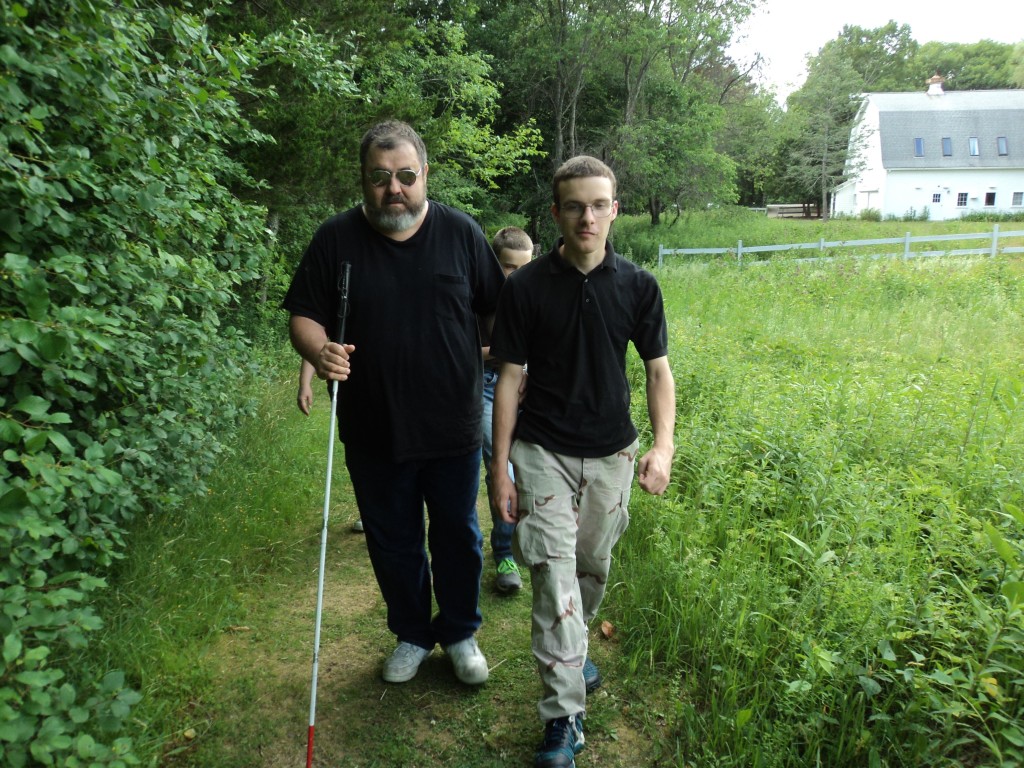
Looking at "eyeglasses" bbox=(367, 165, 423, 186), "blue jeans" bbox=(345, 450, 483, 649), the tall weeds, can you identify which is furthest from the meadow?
"eyeglasses" bbox=(367, 165, 423, 186)

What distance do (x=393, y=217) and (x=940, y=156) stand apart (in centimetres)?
5000

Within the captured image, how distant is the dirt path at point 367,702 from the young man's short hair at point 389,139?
7.44 feet

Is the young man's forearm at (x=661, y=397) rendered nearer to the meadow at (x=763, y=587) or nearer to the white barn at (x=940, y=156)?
the meadow at (x=763, y=587)

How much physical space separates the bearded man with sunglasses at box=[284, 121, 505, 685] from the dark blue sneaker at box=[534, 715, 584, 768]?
1.91 feet

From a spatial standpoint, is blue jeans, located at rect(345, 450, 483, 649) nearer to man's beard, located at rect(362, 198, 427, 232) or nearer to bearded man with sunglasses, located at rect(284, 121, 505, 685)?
bearded man with sunglasses, located at rect(284, 121, 505, 685)

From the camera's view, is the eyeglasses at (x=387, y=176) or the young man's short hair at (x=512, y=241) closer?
the eyeglasses at (x=387, y=176)

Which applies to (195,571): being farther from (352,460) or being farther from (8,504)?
(8,504)

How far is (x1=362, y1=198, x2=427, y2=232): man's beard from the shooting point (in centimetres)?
285

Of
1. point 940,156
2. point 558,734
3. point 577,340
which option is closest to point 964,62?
point 940,156

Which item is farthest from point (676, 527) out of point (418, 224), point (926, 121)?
point (926, 121)

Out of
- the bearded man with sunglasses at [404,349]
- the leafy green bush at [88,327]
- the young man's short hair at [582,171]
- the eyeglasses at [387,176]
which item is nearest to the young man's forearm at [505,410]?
the bearded man with sunglasses at [404,349]

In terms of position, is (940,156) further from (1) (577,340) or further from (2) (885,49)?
(1) (577,340)

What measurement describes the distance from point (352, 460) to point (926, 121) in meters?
51.6

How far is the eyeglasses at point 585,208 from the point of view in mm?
2648
